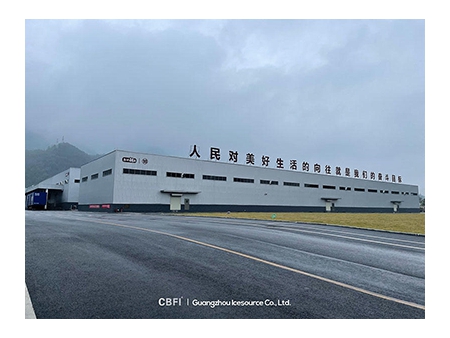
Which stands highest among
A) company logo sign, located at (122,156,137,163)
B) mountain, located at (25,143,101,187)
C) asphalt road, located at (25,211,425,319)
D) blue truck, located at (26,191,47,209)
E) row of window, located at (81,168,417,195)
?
mountain, located at (25,143,101,187)

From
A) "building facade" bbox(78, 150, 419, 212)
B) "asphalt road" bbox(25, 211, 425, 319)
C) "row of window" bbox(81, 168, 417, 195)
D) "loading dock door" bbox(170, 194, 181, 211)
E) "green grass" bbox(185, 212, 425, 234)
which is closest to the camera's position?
"asphalt road" bbox(25, 211, 425, 319)

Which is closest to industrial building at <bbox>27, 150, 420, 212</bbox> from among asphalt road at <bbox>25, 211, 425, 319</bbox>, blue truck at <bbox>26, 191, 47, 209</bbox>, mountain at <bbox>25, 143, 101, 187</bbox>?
blue truck at <bbox>26, 191, 47, 209</bbox>

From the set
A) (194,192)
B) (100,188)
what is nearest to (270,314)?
(194,192)

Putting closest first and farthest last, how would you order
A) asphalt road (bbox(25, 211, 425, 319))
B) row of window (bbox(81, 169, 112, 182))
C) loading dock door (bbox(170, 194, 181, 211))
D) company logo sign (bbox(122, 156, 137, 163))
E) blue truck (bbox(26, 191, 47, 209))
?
1. asphalt road (bbox(25, 211, 425, 319))
2. company logo sign (bbox(122, 156, 137, 163))
3. row of window (bbox(81, 169, 112, 182))
4. loading dock door (bbox(170, 194, 181, 211))
5. blue truck (bbox(26, 191, 47, 209))

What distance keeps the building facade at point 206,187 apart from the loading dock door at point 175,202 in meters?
0.10

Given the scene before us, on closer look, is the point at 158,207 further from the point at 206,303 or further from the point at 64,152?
the point at 64,152

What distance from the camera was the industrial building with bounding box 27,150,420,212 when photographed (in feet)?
125

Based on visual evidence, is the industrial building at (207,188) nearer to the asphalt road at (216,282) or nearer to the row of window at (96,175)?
the row of window at (96,175)

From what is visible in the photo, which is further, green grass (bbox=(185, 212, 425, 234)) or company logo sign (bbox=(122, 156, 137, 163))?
company logo sign (bbox=(122, 156, 137, 163))

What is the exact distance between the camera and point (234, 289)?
416 cm

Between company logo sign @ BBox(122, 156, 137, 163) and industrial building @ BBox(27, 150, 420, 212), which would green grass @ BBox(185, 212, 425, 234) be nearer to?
industrial building @ BBox(27, 150, 420, 212)

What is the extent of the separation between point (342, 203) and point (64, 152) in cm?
12778

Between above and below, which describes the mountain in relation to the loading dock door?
above

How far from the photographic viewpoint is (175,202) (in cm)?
4144
